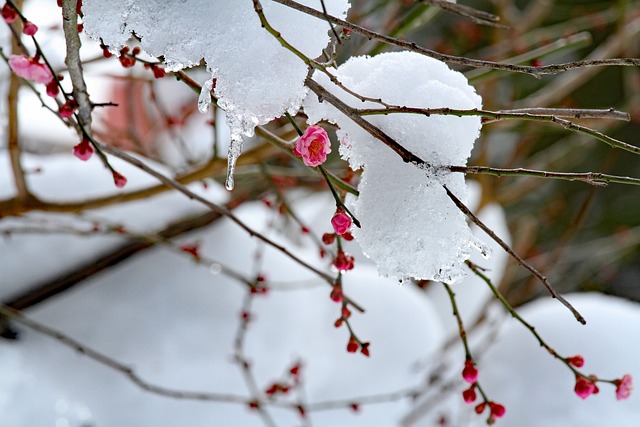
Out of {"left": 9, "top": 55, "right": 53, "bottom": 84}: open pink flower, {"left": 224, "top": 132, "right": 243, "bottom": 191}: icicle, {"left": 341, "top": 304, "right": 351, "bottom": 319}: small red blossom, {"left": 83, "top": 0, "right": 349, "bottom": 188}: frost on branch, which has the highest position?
{"left": 9, "top": 55, "right": 53, "bottom": 84}: open pink flower

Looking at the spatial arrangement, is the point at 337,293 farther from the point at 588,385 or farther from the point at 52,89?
the point at 52,89

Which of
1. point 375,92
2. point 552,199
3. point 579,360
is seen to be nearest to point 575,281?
point 552,199

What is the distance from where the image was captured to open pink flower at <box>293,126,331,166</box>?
625 mm

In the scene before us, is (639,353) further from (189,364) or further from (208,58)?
(208,58)

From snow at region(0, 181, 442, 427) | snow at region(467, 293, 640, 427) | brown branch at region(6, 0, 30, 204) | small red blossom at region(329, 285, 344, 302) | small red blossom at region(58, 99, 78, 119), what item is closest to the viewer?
small red blossom at region(58, 99, 78, 119)

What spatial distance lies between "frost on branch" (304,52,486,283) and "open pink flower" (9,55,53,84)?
1.11 ft

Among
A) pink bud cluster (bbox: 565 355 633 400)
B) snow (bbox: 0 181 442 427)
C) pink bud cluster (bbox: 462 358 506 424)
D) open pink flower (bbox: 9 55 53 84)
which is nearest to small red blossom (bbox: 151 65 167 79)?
open pink flower (bbox: 9 55 53 84)

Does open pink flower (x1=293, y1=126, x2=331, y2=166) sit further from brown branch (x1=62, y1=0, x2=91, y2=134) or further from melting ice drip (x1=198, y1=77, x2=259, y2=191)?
brown branch (x1=62, y1=0, x2=91, y2=134)

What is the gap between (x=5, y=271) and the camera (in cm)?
137

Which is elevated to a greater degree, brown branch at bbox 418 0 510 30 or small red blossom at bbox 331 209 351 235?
brown branch at bbox 418 0 510 30

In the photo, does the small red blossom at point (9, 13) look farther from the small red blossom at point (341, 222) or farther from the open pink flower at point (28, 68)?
the small red blossom at point (341, 222)

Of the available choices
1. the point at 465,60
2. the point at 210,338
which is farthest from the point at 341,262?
the point at 210,338

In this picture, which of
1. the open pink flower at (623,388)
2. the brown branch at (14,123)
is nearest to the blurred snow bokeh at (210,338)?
the brown branch at (14,123)

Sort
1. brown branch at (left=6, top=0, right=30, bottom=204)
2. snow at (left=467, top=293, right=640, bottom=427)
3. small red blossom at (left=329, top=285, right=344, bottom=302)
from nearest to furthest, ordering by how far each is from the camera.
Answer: small red blossom at (left=329, top=285, right=344, bottom=302)
brown branch at (left=6, top=0, right=30, bottom=204)
snow at (left=467, top=293, right=640, bottom=427)
